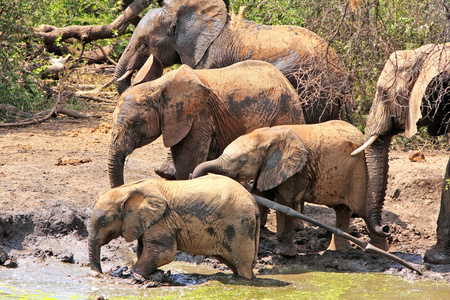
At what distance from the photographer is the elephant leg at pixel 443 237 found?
682 centimetres

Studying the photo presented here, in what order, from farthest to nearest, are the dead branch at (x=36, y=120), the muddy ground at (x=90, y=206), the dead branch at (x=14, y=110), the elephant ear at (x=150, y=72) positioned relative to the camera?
the dead branch at (x=14, y=110)
the dead branch at (x=36, y=120)
the elephant ear at (x=150, y=72)
the muddy ground at (x=90, y=206)

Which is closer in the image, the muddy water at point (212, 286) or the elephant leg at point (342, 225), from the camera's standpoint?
the muddy water at point (212, 286)

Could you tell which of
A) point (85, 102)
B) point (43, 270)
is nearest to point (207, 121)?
point (43, 270)

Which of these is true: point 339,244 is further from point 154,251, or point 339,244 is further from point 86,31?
point 86,31

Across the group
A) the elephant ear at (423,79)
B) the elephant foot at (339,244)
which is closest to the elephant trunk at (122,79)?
the elephant foot at (339,244)

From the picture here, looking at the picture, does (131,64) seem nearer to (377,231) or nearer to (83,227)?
(83,227)

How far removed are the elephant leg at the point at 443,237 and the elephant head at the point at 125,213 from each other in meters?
2.56

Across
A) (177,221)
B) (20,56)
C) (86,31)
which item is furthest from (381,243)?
(86,31)

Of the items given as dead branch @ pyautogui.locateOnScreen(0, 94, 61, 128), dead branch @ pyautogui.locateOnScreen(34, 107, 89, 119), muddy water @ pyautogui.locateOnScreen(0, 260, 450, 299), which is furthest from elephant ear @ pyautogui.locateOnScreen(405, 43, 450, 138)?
dead branch @ pyautogui.locateOnScreen(34, 107, 89, 119)

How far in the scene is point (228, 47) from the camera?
860cm

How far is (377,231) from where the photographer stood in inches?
281

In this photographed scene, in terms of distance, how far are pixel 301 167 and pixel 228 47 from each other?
2.35 metres

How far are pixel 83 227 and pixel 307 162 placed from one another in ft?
7.32

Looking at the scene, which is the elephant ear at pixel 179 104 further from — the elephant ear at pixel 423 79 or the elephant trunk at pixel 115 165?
the elephant ear at pixel 423 79
